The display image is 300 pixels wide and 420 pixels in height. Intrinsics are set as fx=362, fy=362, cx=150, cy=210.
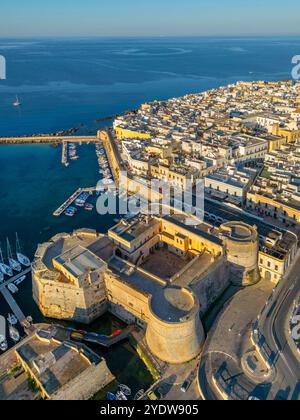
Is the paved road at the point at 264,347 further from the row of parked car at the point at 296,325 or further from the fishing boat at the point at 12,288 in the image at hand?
the fishing boat at the point at 12,288

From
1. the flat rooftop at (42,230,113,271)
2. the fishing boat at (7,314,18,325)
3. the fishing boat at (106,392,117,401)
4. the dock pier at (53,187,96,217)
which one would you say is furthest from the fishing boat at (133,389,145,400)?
the dock pier at (53,187,96,217)

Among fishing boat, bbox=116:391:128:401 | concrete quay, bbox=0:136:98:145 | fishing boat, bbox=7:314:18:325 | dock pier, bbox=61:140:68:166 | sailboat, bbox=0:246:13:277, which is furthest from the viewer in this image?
concrete quay, bbox=0:136:98:145

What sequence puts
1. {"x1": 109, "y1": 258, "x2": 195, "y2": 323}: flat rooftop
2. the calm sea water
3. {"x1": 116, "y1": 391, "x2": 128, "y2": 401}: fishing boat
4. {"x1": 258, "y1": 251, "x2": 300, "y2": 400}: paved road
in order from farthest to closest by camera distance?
the calm sea water, {"x1": 109, "y1": 258, "x2": 195, "y2": 323}: flat rooftop, {"x1": 116, "y1": 391, "x2": 128, "y2": 401}: fishing boat, {"x1": 258, "y1": 251, "x2": 300, "y2": 400}: paved road

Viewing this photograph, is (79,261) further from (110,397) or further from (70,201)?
(70,201)

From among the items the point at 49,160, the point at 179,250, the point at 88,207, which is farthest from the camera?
the point at 49,160

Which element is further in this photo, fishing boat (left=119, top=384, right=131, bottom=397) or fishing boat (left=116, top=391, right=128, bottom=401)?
fishing boat (left=119, top=384, right=131, bottom=397)

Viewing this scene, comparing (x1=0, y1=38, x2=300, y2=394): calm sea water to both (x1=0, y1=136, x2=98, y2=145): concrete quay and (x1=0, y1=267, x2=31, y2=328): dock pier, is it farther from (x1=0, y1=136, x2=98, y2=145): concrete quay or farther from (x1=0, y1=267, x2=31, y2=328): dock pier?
(x1=0, y1=136, x2=98, y2=145): concrete quay

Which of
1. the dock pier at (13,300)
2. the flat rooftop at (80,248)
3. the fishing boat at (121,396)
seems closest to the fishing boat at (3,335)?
the dock pier at (13,300)

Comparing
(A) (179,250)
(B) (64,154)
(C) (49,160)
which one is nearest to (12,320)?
(A) (179,250)
